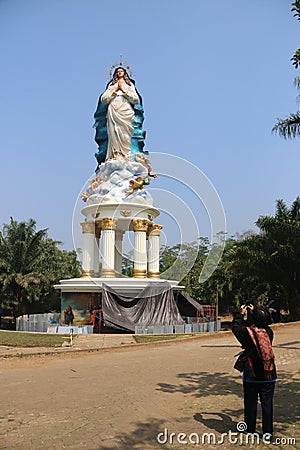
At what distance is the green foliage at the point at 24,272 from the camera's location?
32969 millimetres

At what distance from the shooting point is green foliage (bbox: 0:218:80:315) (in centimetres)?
3297

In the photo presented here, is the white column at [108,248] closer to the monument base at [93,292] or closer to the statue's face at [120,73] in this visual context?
the monument base at [93,292]

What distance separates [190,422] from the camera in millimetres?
6242

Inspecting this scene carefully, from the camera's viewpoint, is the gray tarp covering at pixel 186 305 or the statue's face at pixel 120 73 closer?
the gray tarp covering at pixel 186 305

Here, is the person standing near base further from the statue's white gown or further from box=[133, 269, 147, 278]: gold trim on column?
the statue's white gown

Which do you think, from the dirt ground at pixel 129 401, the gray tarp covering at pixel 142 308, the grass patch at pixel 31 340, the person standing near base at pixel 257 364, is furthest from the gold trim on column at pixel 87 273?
the person standing near base at pixel 257 364

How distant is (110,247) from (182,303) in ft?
18.9

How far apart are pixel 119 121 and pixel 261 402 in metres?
28.4

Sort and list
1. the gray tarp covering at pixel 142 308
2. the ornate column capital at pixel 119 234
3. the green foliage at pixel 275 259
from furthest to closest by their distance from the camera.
→ 1. the ornate column capital at pixel 119 234
2. the green foliage at pixel 275 259
3. the gray tarp covering at pixel 142 308

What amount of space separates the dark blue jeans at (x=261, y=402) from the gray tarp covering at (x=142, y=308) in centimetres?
1715

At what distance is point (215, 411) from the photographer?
6758mm

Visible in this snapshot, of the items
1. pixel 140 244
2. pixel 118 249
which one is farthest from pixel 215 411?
pixel 118 249

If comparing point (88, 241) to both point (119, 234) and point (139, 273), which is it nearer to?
point (119, 234)

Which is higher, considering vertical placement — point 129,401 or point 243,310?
point 243,310
